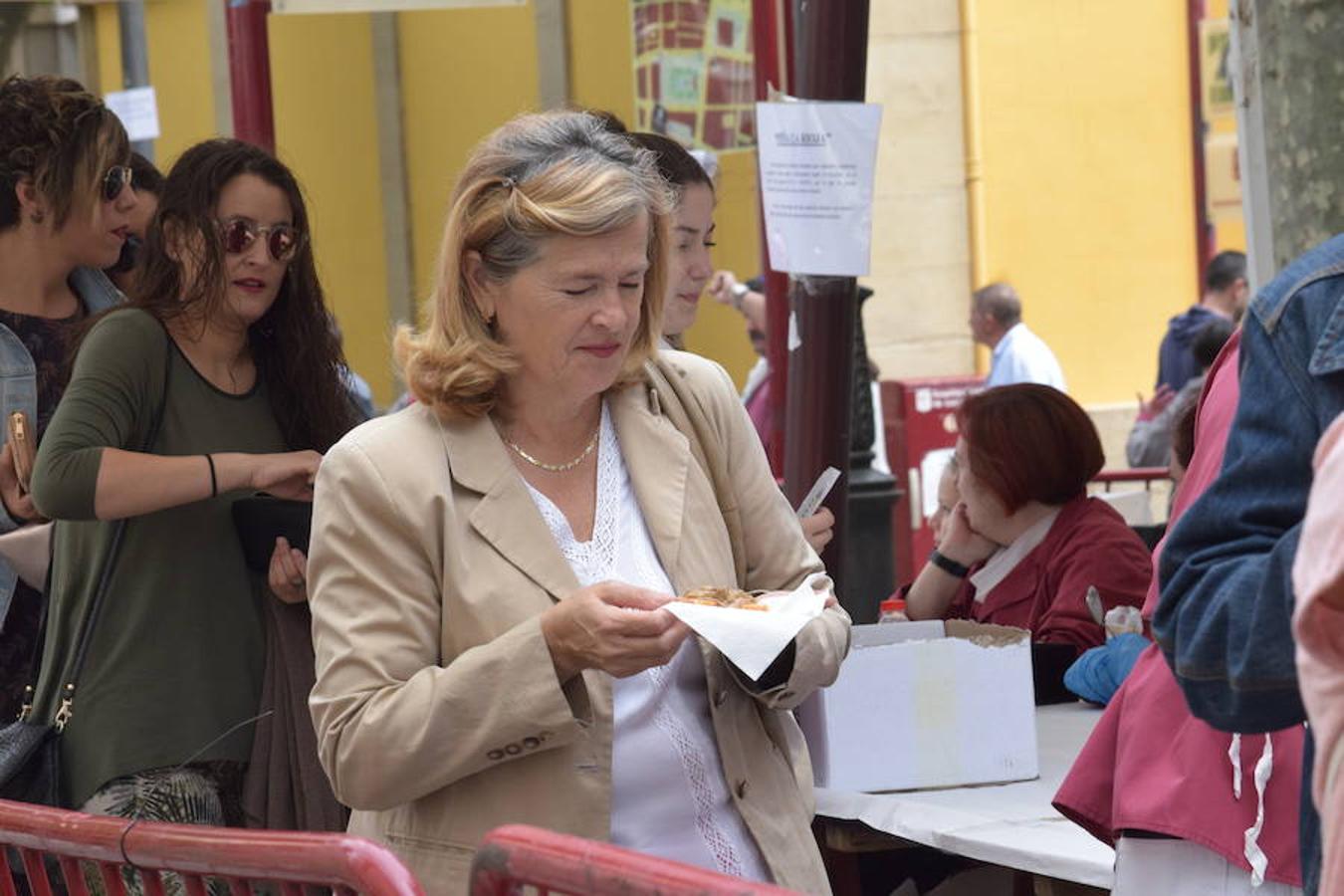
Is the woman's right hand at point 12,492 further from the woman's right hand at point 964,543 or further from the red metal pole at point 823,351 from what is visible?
the woman's right hand at point 964,543

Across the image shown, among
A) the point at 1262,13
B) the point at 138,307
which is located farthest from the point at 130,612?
the point at 1262,13

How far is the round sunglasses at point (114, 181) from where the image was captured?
168 inches

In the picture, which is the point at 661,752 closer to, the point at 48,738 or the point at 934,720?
the point at 934,720

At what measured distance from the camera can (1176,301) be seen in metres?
15.7

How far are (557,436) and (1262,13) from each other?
160 cm

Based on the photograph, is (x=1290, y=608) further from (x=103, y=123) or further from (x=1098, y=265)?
(x=1098, y=265)

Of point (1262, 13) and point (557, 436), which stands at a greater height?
point (1262, 13)

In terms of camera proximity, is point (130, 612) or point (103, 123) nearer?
point (130, 612)

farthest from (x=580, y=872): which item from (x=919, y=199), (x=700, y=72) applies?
(x=919, y=199)

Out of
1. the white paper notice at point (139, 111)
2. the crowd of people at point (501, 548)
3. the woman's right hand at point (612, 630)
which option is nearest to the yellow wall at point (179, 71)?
the white paper notice at point (139, 111)

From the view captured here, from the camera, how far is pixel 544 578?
2.85 meters

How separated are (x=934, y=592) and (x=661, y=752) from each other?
118 inches

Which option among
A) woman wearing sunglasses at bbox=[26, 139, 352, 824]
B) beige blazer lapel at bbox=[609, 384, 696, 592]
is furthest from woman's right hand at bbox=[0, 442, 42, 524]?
beige blazer lapel at bbox=[609, 384, 696, 592]

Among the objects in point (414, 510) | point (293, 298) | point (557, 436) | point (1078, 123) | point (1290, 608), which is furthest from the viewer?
point (1078, 123)
